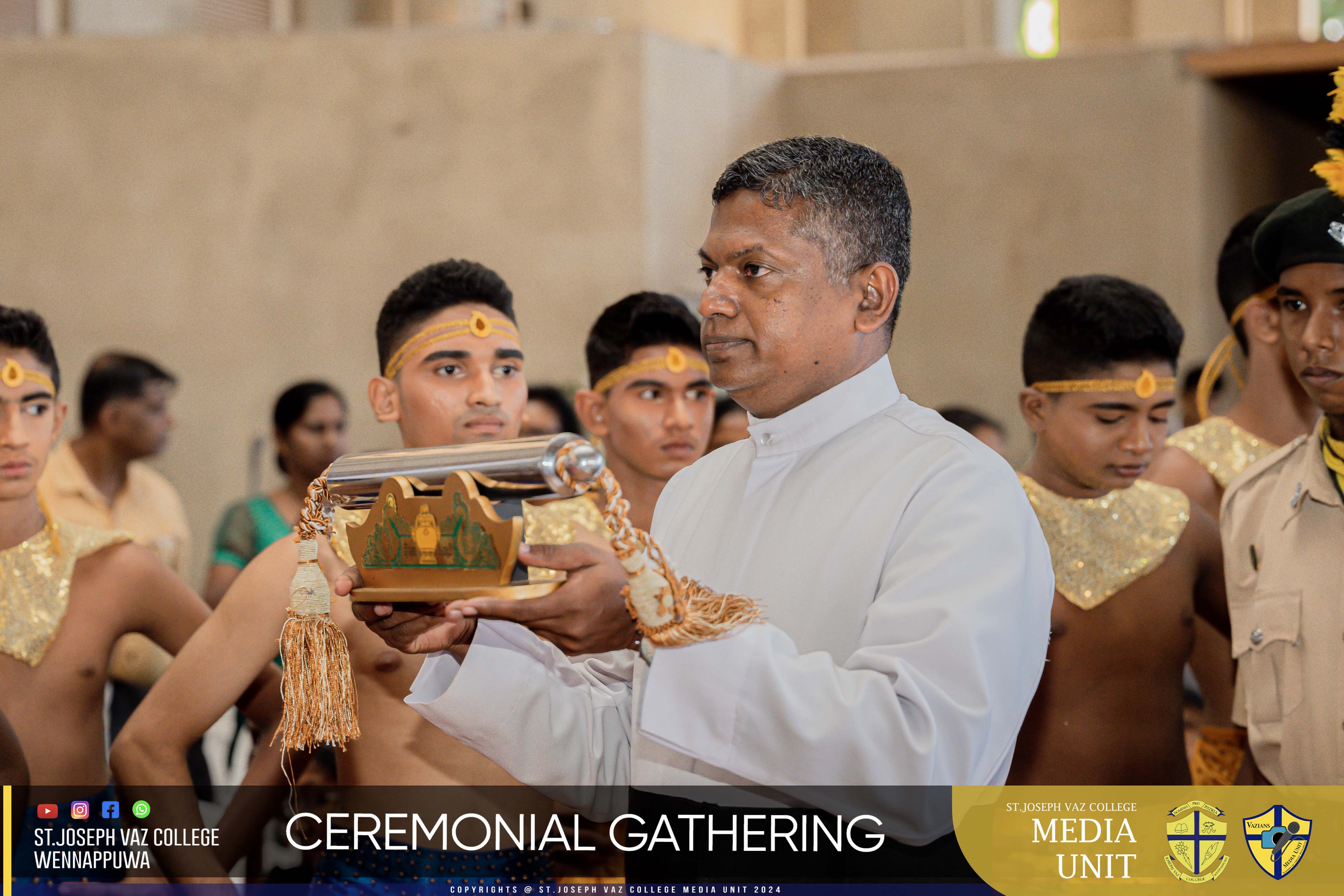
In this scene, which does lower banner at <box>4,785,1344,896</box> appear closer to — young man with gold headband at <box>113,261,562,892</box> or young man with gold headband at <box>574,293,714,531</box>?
young man with gold headband at <box>113,261,562,892</box>

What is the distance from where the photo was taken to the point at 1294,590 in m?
2.85

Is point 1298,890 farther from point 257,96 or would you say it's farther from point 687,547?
point 257,96

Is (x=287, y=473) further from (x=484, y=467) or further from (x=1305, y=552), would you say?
(x=484, y=467)

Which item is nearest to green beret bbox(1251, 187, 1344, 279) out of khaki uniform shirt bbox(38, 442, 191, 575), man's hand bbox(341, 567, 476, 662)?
man's hand bbox(341, 567, 476, 662)

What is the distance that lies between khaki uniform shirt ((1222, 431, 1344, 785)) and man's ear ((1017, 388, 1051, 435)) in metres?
0.60

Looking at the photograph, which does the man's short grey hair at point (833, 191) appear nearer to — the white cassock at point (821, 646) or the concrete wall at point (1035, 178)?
the white cassock at point (821, 646)

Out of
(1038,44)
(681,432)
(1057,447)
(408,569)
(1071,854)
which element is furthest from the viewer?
(1038,44)

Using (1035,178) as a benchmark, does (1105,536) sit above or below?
below

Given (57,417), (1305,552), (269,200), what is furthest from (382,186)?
(1305,552)

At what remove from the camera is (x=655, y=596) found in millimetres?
1671

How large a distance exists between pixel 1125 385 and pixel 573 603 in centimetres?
215

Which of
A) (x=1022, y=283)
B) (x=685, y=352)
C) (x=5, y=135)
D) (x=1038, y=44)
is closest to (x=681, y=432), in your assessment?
(x=685, y=352)

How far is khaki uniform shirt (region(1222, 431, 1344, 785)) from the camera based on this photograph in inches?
108

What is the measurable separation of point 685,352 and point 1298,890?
2125 millimetres
